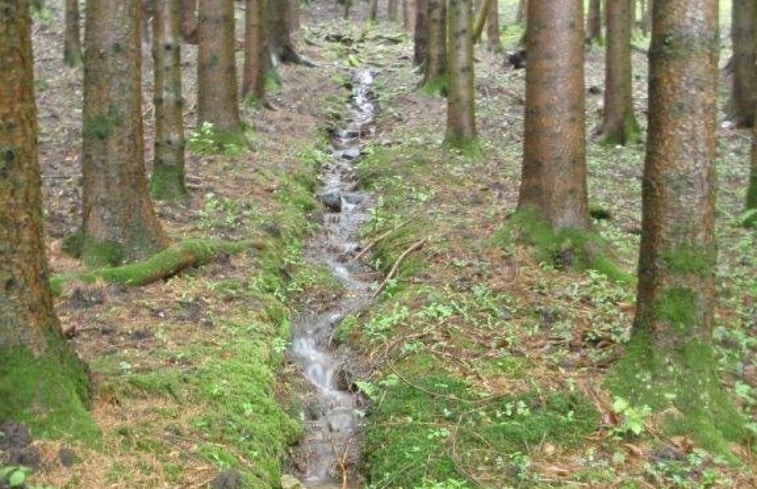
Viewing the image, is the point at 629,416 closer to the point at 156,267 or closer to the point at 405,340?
the point at 405,340

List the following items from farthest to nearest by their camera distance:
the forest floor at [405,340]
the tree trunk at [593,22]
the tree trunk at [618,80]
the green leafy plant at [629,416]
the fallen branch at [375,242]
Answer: the tree trunk at [593,22], the tree trunk at [618,80], the fallen branch at [375,242], the green leafy plant at [629,416], the forest floor at [405,340]

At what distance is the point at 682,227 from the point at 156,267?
4.99 metres

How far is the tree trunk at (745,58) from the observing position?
1526 cm

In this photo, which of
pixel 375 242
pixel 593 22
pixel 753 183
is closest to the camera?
pixel 753 183

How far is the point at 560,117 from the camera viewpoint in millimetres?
8852

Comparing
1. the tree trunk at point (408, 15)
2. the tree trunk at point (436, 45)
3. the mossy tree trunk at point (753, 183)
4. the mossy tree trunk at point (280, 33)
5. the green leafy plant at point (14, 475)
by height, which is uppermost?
the tree trunk at point (408, 15)

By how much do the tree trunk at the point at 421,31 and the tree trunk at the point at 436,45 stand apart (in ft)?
9.01

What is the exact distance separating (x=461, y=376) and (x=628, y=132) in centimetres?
1006

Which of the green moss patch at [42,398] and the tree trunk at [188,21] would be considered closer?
the green moss patch at [42,398]

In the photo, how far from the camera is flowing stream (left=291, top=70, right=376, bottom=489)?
6.29m

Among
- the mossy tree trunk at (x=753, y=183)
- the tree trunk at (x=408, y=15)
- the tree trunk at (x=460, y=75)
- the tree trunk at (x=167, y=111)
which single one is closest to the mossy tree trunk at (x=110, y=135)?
the tree trunk at (x=167, y=111)

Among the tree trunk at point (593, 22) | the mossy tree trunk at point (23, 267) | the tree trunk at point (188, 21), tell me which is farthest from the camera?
the tree trunk at point (593, 22)

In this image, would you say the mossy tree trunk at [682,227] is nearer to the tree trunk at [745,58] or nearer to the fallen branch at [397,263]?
the fallen branch at [397,263]

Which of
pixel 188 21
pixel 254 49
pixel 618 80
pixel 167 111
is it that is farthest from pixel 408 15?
pixel 167 111
